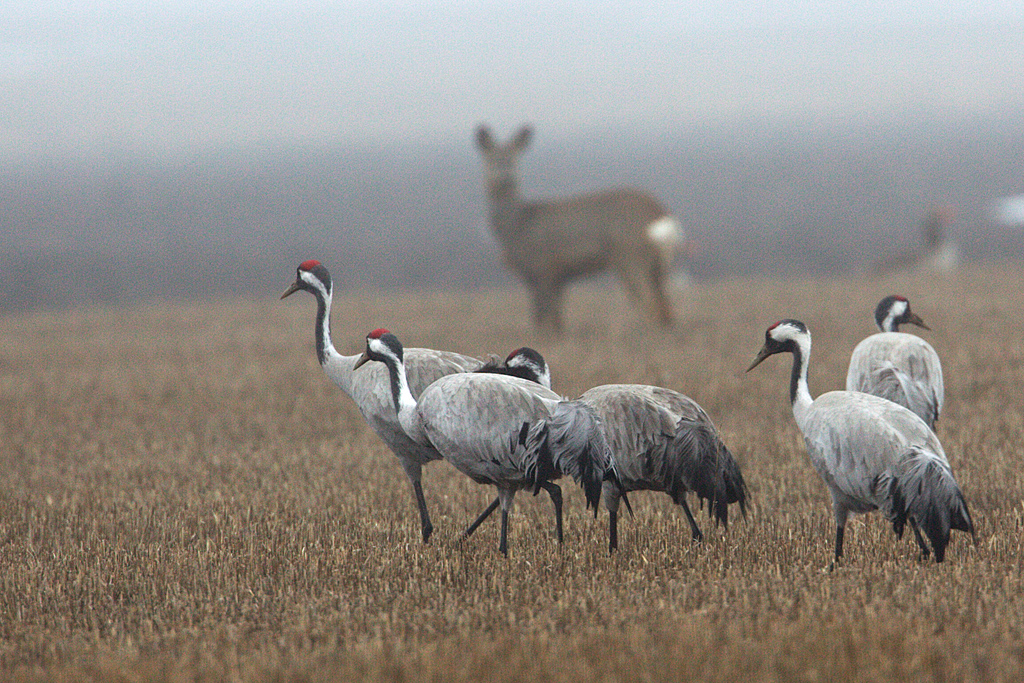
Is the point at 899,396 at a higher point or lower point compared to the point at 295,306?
lower

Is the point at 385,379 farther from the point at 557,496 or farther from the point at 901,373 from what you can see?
the point at 901,373

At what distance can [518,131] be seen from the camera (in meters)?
17.1

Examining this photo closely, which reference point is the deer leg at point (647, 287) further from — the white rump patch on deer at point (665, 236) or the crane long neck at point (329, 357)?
the crane long neck at point (329, 357)

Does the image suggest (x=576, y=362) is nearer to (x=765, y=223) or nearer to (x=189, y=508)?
(x=189, y=508)

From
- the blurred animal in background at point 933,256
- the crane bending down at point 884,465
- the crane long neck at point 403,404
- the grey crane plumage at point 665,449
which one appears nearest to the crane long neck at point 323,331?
the crane long neck at point 403,404

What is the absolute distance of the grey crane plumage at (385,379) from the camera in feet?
20.9

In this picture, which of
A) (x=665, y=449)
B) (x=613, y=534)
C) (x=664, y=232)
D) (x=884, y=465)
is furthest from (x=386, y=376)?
(x=664, y=232)

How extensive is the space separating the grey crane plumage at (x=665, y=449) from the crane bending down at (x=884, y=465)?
0.50 m

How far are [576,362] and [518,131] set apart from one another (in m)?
5.14

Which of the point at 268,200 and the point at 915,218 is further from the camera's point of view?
the point at 268,200

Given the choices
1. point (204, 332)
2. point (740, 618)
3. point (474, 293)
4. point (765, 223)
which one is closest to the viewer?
point (740, 618)

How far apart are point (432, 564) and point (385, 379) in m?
1.28

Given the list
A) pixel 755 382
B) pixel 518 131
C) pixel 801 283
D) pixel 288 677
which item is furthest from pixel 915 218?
pixel 288 677

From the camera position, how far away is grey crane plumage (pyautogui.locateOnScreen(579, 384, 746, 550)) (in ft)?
18.5
